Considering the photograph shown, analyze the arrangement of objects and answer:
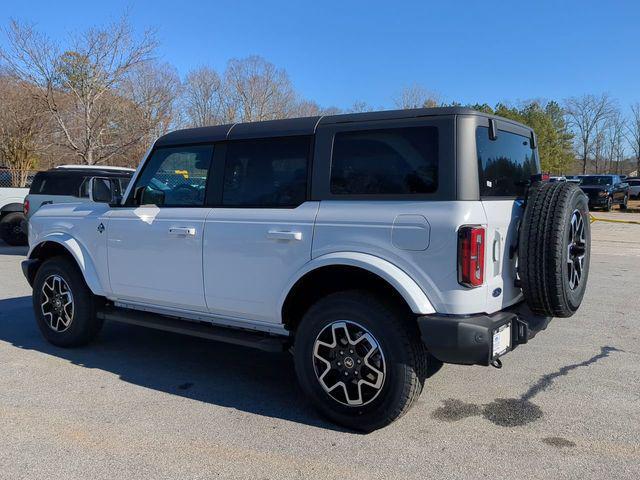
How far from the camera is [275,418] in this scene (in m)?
3.82

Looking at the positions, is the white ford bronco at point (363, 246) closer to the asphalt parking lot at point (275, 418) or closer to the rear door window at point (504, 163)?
the rear door window at point (504, 163)

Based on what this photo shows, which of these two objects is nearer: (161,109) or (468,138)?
(468,138)

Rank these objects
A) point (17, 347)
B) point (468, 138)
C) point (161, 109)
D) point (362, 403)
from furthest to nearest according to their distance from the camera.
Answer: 1. point (161, 109)
2. point (17, 347)
3. point (362, 403)
4. point (468, 138)

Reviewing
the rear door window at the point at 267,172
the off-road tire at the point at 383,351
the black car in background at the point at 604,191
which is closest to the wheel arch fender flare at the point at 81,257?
the rear door window at the point at 267,172

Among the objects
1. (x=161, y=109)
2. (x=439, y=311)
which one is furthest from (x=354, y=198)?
(x=161, y=109)

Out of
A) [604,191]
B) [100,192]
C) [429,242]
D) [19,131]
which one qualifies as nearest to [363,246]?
[429,242]

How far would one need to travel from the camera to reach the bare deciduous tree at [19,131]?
27.8 m

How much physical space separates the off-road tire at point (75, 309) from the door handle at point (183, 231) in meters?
1.39

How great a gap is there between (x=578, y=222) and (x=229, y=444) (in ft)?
9.35

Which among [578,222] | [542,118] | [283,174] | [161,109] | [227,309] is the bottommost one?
[227,309]

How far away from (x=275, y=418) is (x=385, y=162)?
192cm

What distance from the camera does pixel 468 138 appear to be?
3.35 m

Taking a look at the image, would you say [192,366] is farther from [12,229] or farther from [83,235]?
[12,229]

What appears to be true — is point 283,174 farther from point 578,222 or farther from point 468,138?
point 578,222
